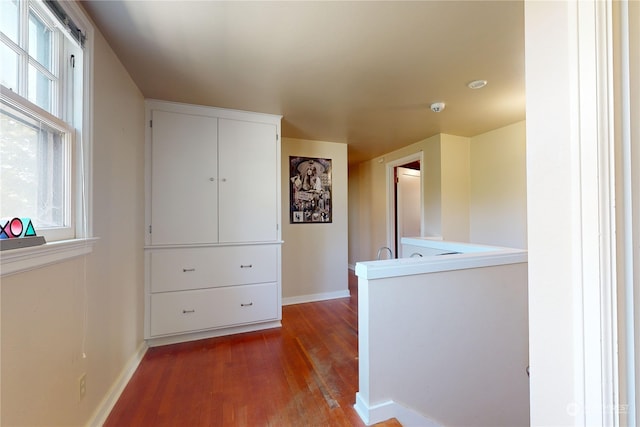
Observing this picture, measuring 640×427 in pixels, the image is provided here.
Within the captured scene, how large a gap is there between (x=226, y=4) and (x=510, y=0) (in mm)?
1368

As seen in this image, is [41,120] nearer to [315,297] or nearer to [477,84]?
[477,84]

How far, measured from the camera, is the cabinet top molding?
2232mm

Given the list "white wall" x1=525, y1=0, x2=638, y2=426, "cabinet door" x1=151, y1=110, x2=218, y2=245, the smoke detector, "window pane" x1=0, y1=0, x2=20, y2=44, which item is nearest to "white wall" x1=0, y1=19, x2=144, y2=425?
"cabinet door" x1=151, y1=110, x2=218, y2=245

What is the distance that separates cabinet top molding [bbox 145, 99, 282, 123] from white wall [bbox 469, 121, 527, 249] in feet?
8.52

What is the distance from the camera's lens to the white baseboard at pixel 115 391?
1.34 meters

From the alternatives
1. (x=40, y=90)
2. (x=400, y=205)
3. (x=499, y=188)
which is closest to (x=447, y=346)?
(x=499, y=188)

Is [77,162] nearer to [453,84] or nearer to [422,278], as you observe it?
[422,278]

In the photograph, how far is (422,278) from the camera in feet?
5.07

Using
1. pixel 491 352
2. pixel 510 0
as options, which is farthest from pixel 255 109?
pixel 491 352

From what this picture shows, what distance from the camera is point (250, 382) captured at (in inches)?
67.8

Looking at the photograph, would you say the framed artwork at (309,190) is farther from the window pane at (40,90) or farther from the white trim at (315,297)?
the window pane at (40,90)

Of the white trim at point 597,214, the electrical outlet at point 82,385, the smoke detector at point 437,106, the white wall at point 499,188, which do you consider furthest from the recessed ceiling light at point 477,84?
the electrical outlet at point 82,385

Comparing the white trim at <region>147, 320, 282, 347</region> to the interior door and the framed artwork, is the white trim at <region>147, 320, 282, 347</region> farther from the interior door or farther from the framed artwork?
the interior door

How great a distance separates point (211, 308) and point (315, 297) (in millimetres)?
1436
